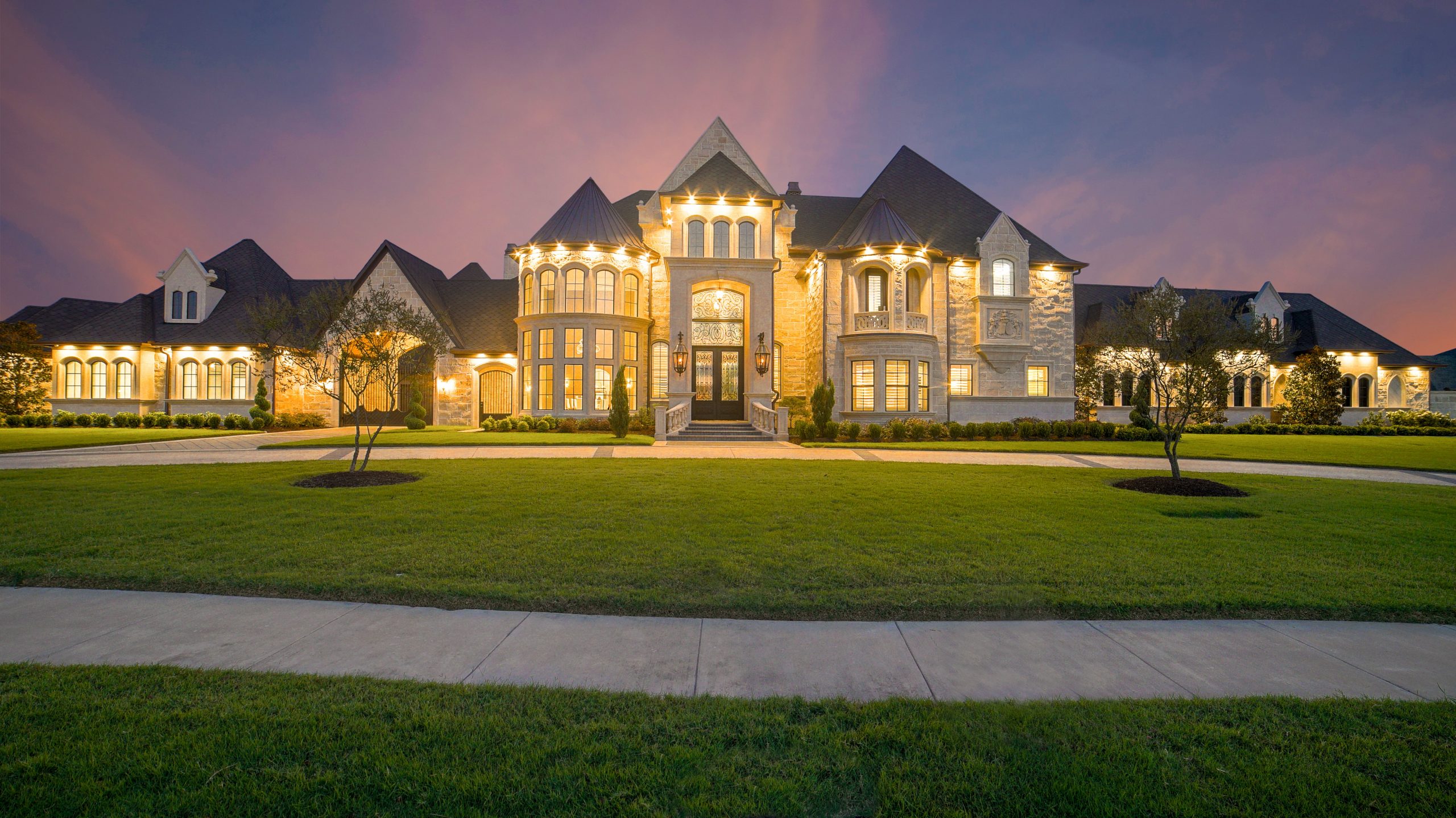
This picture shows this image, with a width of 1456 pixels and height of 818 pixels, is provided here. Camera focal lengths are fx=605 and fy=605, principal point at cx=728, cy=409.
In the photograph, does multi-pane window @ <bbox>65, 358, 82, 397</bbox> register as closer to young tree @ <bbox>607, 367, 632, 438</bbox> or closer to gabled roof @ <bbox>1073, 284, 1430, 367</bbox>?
young tree @ <bbox>607, 367, 632, 438</bbox>

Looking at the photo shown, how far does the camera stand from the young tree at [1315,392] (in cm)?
3278

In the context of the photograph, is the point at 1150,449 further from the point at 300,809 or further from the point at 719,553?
the point at 300,809

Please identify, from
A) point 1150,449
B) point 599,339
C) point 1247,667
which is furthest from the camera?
point 599,339

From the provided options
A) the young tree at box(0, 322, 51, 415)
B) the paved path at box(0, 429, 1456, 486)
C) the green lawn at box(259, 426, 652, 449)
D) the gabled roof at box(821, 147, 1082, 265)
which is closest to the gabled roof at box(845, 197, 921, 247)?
the gabled roof at box(821, 147, 1082, 265)

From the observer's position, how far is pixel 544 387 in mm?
26422

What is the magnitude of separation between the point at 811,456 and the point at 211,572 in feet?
42.8

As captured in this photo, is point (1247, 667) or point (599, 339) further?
point (599, 339)

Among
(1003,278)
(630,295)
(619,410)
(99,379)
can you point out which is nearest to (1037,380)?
(1003,278)

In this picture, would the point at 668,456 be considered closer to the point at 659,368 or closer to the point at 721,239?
the point at 659,368

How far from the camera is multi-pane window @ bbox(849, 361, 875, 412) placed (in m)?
25.1

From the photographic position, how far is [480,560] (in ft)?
19.6

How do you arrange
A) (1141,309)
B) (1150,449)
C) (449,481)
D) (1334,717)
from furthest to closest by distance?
1. (1150,449)
2. (1141,309)
3. (449,481)
4. (1334,717)

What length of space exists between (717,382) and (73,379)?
32142mm

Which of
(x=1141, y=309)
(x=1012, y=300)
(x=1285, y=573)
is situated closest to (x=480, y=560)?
(x=1285, y=573)
